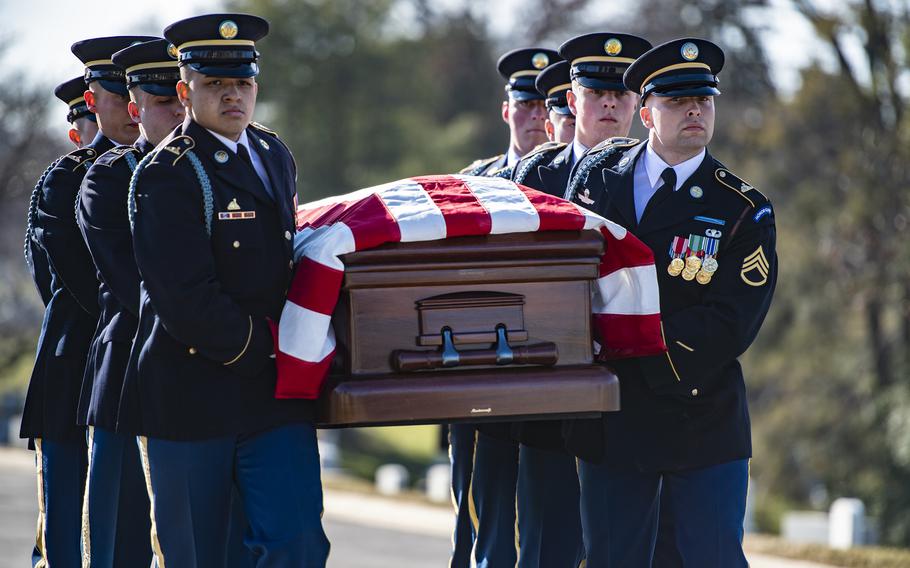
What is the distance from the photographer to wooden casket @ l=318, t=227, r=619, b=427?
4109 millimetres

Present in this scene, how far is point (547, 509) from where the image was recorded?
5.19m

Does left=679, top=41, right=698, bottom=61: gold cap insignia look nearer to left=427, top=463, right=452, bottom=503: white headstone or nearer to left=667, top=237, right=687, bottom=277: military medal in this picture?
left=667, top=237, right=687, bottom=277: military medal

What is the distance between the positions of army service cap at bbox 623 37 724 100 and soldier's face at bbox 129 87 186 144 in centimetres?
153

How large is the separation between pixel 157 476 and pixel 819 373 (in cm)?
1667

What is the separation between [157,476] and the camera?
421cm

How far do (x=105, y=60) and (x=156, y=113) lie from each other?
62 centimetres

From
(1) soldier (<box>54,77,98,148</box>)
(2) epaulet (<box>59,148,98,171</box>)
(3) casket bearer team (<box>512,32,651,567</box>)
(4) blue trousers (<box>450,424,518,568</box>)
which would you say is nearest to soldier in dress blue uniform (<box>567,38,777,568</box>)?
(3) casket bearer team (<box>512,32,651,567</box>)

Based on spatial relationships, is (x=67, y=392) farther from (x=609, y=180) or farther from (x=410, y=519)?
(x=410, y=519)

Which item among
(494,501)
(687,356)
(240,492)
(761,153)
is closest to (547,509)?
(494,501)

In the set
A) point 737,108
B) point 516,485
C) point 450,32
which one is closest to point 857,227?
point 737,108

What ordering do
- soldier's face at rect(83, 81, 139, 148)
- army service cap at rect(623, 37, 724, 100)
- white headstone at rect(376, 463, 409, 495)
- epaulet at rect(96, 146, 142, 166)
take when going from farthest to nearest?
1. white headstone at rect(376, 463, 409, 495)
2. soldier's face at rect(83, 81, 139, 148)
3. epaulet at rect(96, 146, 142, 166)
4. army service cap at rect(623, 37, 724, 100)

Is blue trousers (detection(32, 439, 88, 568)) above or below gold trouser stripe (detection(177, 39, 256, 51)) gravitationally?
below

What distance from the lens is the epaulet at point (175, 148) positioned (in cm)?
417

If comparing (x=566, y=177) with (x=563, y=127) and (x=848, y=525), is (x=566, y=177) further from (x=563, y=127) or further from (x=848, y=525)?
(x=848, y=525)
